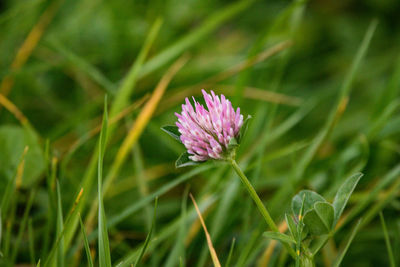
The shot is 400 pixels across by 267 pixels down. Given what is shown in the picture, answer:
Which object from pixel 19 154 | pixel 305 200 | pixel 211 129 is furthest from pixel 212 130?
pixel 19 154

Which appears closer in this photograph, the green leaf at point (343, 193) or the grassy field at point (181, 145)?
the green leaf at point (343, 193)

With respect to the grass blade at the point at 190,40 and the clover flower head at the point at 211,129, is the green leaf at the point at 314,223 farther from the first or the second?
the grass blade at the point at 190,40

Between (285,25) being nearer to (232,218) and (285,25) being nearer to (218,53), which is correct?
(218,53)

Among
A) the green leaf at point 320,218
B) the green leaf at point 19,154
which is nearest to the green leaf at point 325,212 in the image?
the green leaf at point 320,218

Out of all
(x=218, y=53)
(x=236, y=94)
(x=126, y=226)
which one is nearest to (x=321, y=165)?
(x=236, y=94)

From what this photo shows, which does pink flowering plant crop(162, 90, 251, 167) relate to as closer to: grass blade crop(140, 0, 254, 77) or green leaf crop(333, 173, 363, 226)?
green leaf crop(333, 173, 363, 226)

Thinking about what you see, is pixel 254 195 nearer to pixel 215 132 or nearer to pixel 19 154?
pixel 215 132
